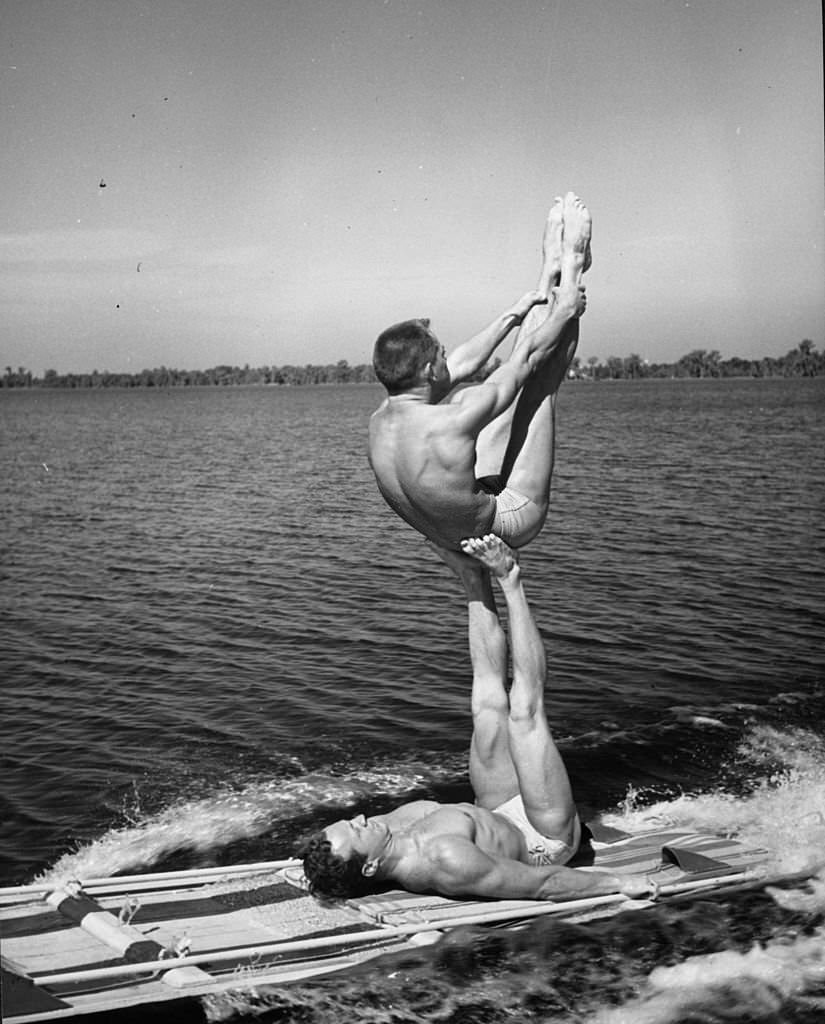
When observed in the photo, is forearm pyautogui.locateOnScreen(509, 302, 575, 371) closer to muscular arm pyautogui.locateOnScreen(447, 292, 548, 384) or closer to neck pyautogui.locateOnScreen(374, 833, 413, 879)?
muscular arm pyautogui.locateOnScreen(447, 292, 548, 384)

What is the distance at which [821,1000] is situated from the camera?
10117 millimetres

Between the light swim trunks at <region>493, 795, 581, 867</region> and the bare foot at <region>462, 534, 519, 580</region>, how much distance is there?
6.15ft

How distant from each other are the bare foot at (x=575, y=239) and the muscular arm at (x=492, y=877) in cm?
439

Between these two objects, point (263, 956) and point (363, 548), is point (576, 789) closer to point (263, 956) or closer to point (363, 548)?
point (263, 956)

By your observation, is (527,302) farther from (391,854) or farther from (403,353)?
(391,854)

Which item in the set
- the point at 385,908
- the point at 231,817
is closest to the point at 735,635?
the point at 231,817

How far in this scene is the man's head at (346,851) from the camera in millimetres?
9320

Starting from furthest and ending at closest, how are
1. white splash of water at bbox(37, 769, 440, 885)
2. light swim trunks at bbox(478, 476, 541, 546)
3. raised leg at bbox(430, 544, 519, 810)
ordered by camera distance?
1. white splash of water at bbox(37, 769, 440, 885)
2. raised leg at bbox(430, 544, 519, 810)
3. light swim trunks at bbox(478, 476, 541, 546)

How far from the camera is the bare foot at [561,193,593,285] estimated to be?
10.2 meters

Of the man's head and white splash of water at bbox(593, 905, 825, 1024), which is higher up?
the man's head

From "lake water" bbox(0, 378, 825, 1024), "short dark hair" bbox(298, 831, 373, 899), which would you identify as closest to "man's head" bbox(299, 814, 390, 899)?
"short dark hair" bbox(298, 831, 373, 899)

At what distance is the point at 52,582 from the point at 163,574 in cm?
273

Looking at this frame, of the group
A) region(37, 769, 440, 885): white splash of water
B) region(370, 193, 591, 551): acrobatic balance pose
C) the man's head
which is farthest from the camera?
region(37, 769, 440, 885): white splash of water

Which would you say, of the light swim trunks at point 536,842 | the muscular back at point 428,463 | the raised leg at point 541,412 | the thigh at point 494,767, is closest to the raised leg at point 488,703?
the thigh at point 494,767
